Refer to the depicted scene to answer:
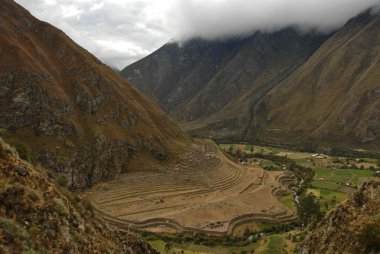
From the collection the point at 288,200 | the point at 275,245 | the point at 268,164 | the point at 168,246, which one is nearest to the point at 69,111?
the point at 168,246

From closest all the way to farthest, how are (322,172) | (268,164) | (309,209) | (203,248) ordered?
(203,248) → (309,209) → (322,172) → (268,164)

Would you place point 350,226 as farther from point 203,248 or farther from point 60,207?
point 203,248

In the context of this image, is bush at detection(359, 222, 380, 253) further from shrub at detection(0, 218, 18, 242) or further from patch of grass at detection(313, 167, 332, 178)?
patch of grass at detection(313, 167, 332, 178)

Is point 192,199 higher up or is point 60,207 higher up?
point 60,207

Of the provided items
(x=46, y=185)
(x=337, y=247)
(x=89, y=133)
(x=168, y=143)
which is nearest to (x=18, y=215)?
(x=46, y=185)

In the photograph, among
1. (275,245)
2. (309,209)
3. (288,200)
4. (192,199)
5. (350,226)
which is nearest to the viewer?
(350,226)
